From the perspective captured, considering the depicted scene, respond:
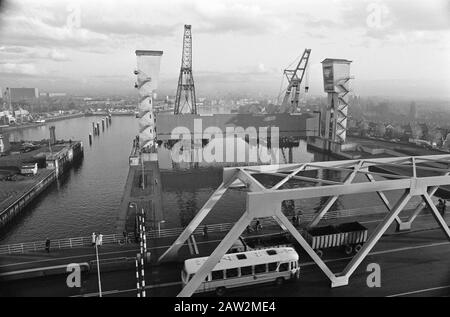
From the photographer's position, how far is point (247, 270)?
29.1ft

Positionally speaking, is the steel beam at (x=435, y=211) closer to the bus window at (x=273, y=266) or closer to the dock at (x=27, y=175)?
the bus window at (x=273, y=266)

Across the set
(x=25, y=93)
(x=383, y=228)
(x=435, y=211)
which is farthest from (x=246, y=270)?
(x=25, y=93)

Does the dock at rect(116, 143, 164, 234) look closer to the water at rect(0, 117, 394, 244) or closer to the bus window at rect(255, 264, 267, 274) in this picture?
the water at rect(0, 117, 394, 244)

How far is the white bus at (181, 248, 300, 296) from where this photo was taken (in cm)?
864

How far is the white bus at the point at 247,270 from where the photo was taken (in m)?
8.64

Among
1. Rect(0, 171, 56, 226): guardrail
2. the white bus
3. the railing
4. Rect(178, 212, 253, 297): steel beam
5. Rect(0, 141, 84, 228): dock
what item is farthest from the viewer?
Rect(0, 141, 84, 228): dock

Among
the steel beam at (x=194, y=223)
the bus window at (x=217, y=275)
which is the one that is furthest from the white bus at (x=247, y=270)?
the steel beam at (x=194, y=223)

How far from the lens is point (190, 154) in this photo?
4047 centimetres

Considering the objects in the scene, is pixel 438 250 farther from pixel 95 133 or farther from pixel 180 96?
pixel 95 133

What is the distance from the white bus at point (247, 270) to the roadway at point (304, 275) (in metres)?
0.29

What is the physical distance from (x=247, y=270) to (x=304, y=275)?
190cm

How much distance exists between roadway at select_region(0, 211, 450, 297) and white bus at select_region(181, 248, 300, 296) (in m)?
0.29

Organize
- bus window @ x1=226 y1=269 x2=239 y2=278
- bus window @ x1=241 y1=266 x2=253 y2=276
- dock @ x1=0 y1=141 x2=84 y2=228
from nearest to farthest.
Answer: bus window @ x1=226 y1=269 x2=239 y2=278, bus window @ x1=241 y1=266 x2=253 y2=276, dock @ x1=0 y1=141 x2=84 y2=228

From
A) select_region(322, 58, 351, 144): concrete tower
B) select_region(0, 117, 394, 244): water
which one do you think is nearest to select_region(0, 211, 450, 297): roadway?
select_region(0, 117, 394, 244): water
